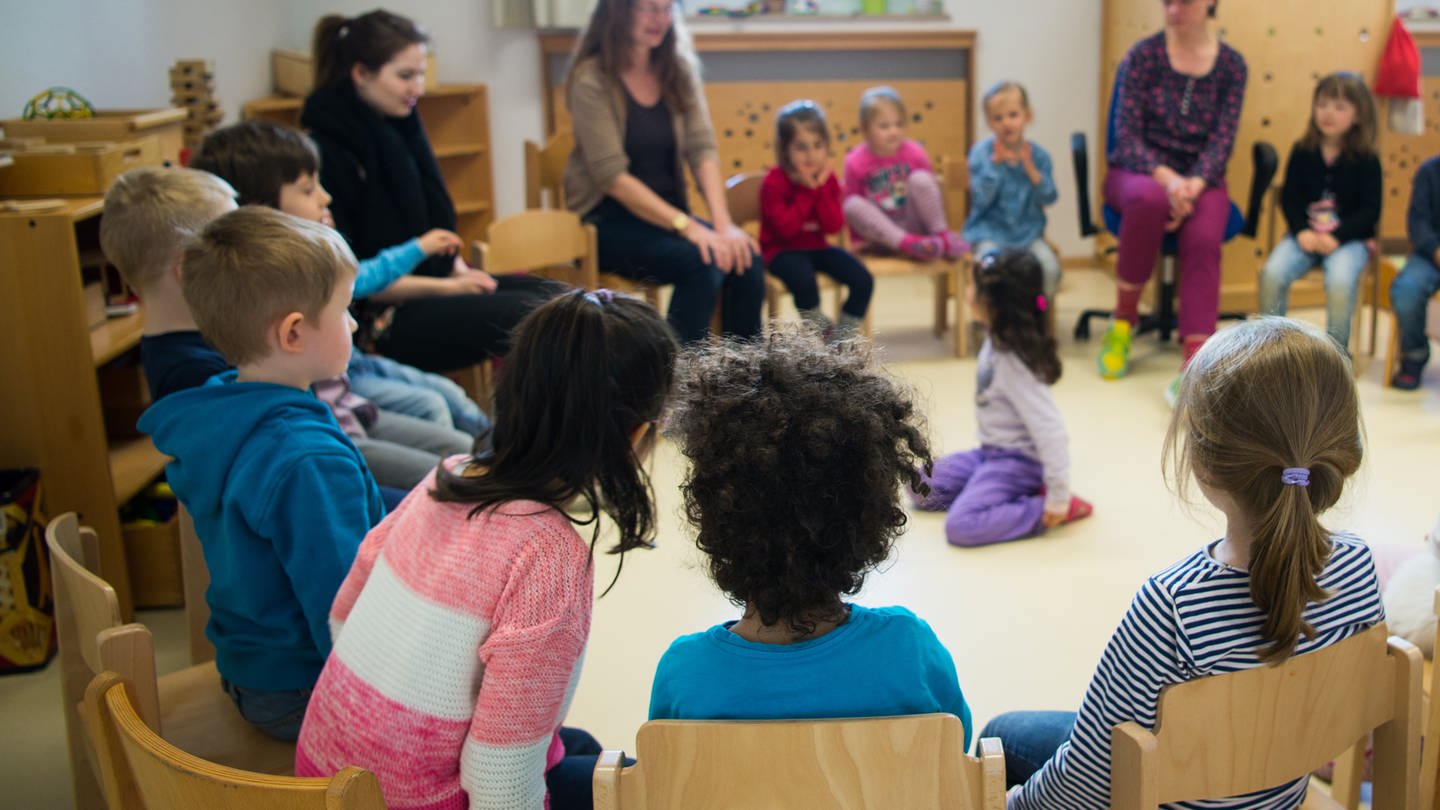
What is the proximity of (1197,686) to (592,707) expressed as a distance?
131cm

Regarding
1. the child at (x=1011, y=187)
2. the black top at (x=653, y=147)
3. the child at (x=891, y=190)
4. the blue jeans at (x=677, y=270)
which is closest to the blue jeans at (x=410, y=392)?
the blue jeans at (x=677, y=270)

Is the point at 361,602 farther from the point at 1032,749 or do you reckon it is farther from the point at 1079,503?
the point at 1079,503

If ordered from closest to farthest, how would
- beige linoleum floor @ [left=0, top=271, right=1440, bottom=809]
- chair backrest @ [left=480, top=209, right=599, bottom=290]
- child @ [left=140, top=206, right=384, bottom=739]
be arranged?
1. child @ [left=140, top=206, right=384, bottom=739]
2. beige linoleum floor @ [left=0, top=271, right=1440, bottom=809]
3. chair backrest @ [left=480, top=209, right=599, bottom=290]

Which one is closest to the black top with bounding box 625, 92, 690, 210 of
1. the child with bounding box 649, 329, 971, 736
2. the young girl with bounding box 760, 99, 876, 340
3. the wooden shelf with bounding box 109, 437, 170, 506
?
the young girl with bounding box 760, 99, 876, 340

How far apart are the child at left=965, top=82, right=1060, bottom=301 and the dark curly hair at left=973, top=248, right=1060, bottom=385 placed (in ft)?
4.81

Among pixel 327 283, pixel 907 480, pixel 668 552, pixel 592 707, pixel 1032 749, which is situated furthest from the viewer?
pixel 668 552

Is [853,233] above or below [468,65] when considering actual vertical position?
below

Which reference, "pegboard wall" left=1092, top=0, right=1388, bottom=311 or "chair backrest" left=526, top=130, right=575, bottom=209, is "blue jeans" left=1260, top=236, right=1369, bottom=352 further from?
"chair backrest" left=526, top=130, right=575, bottom=209

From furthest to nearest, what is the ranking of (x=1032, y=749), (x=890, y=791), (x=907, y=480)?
(x=1032, y=749)
(x=907, y=480)
(x=890, y=791)

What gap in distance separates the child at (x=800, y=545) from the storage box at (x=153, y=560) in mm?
A: 1743

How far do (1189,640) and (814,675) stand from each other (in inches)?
14.6

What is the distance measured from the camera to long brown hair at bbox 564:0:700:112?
3.66 meters

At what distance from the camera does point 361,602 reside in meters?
1.34

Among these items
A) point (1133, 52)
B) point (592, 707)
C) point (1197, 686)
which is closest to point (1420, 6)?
point (1133, 52)
